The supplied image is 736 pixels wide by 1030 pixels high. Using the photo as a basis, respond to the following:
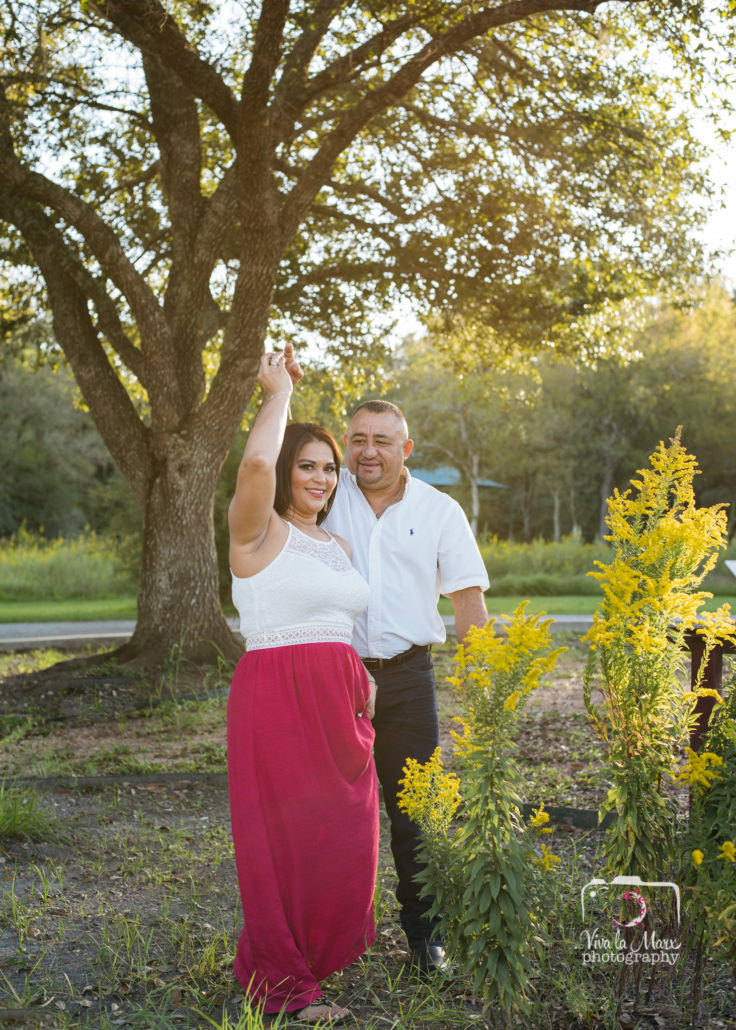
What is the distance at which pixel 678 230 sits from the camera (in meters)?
12.3

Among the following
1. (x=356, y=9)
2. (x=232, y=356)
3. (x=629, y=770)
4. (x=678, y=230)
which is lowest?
(x=629, y=770)

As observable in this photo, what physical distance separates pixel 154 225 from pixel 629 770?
12.1 metres

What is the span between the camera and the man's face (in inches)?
153

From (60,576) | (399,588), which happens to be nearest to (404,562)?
(399,588)

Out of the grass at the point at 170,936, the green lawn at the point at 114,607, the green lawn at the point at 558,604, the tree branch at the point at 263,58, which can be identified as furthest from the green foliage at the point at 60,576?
the grass at the point at 170,936

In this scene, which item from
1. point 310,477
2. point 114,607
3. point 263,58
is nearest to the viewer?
point 310,477

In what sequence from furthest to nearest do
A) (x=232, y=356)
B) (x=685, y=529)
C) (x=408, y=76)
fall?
(x=232, y=356) → (x=408, y=76) → (x=685, y=529)

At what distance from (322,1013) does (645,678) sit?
5.26 feet

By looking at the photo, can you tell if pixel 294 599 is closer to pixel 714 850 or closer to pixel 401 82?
pixel 714 850

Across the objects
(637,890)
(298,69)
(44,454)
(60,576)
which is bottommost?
(60,576)

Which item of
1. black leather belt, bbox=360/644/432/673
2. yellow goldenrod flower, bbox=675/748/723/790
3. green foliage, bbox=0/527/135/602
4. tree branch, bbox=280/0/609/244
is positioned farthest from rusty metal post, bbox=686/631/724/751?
green foliage, bbox=0/527/135/602

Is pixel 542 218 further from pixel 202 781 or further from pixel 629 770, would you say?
pixel 629 770

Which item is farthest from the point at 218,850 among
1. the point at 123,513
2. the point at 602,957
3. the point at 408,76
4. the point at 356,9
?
the point at 123,513

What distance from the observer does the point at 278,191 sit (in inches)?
439
